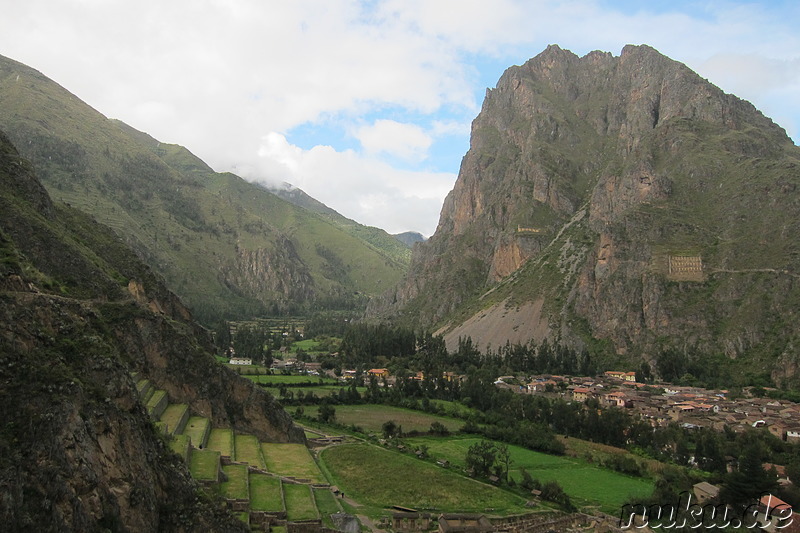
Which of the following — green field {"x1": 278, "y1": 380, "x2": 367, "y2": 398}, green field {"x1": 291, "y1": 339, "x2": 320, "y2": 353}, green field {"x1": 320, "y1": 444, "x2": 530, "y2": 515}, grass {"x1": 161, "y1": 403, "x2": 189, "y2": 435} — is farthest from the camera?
green field {"x1": 291, "y1": 339, "x2": 320, "y2": 353}

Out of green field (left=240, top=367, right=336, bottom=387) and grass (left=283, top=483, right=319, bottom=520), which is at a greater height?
grass (left=283, top=483, right=319, bottom=520)

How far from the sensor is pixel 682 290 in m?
149

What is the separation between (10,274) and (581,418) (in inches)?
2998

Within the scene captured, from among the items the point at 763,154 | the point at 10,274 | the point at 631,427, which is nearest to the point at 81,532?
the point at 10,274

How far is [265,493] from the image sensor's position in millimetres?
43188

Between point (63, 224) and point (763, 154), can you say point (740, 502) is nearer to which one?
point (63, 224)

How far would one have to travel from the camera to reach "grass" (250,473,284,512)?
133 ft

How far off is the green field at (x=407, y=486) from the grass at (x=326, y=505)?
140 inches

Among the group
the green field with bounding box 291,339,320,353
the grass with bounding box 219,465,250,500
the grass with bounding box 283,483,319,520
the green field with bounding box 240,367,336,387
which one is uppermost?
the grass with bounding box 219,465,250,500

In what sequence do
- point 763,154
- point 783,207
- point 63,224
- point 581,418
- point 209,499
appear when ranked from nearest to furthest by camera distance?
point 209,499, point 63,224, point 581,418, point 783,207, point 763,154

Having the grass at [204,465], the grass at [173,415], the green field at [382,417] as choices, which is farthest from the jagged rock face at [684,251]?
the grass at [204,465]

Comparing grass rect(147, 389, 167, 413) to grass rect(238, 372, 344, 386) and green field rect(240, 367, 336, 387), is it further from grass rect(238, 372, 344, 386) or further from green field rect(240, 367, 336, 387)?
grass rect(238, 372, 344, 386)

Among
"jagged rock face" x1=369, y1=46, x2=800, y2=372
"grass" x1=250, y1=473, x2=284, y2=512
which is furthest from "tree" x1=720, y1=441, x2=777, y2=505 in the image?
"jagged rock face" x1=369, y1=46, x2=800, y2=372

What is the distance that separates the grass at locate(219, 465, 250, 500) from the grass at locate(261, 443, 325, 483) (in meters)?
6.44
